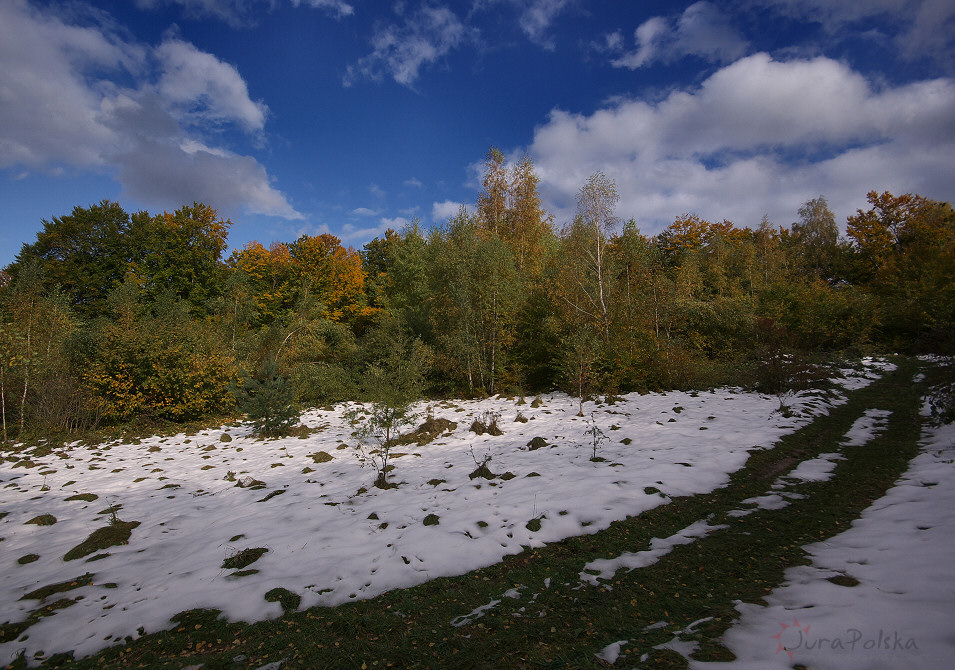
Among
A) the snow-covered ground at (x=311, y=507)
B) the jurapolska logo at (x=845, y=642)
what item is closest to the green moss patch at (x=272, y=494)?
the snow-covered ground at (x=311, y=507)

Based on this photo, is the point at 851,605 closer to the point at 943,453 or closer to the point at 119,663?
the point at 119,663

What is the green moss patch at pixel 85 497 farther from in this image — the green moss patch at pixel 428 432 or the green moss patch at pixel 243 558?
the green moss patch at pixel 428 432

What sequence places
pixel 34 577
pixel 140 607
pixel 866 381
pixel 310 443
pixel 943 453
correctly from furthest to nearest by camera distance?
1. pixel 866 381
2. pixel 310 443
3. pixel 943 453
4. pixel 34 577
5. pixel 140 607

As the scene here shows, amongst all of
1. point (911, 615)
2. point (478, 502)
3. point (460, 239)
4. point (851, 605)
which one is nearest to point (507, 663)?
point (851, 605)

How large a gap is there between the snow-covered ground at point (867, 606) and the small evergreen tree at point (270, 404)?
11.8 m

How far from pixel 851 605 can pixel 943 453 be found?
6259mm

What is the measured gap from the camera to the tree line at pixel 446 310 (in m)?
12.5

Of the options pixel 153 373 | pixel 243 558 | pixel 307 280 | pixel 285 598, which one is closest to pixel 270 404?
pixel 153 373

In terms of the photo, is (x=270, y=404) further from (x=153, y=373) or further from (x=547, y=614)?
Result: (x=547, y=614)

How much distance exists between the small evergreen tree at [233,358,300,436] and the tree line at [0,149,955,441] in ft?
0.96

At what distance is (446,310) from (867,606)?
16.0 m

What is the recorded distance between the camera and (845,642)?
2.24 meters

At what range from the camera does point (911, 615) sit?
7.85ft

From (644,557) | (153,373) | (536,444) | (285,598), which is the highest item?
(153,373)
